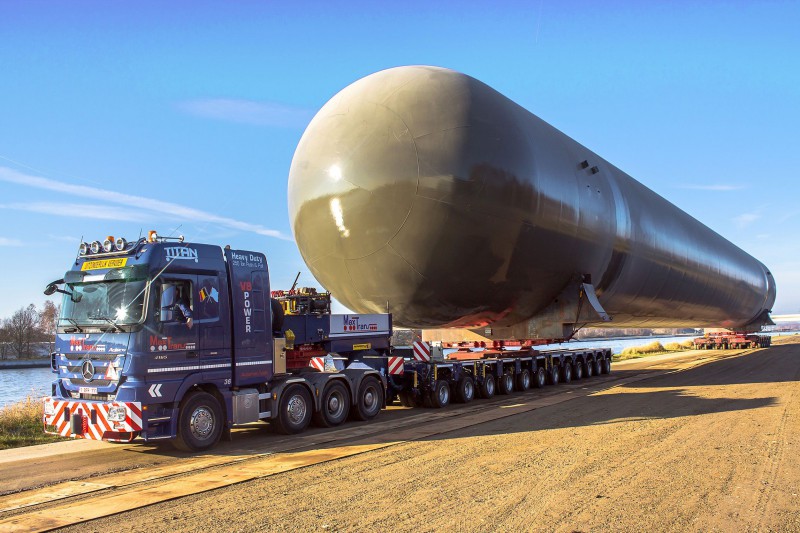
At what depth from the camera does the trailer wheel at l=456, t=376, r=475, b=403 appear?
1377 centimetres

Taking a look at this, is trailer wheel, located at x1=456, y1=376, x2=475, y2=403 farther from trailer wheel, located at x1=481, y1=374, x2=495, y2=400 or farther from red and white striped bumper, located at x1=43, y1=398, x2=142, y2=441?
red and white striped bumper, located at x1=43, y1=398, x2=142, y2=441

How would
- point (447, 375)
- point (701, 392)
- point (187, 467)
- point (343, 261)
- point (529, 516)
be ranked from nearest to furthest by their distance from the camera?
point (529, 516)
point (187, 467)
point (343, 261)
point (447, 375)
point (701, 392)

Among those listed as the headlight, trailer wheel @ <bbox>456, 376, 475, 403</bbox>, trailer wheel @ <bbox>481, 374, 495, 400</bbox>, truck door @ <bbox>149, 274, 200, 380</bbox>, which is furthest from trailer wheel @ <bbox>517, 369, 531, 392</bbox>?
the headlight

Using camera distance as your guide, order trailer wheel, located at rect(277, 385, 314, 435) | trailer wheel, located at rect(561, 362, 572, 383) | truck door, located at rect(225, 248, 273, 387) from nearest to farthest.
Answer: truck door, located at rect(225, 248, 273, 387)
trailer wheel, located at rect(277, 385, 314, 435)
trailer wheel, located at rect(561, 362, 572, 383)

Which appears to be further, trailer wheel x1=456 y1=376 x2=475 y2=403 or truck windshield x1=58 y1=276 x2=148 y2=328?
trailer wheel x1=456 y1=376 x2=475 y2=403

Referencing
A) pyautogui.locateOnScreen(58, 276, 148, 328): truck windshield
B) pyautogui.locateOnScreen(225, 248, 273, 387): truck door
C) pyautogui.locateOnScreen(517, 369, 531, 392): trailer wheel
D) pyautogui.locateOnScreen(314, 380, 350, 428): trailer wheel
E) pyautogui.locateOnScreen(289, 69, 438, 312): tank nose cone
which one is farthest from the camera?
pyautogui.locateOnScreen(517, 369, 531, 392): trailer wheel

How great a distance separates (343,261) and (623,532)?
813 cm

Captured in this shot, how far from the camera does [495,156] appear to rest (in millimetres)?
11609

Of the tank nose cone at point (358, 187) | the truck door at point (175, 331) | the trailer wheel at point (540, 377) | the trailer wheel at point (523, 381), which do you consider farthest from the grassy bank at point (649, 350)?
the truck door at point (175, 331)

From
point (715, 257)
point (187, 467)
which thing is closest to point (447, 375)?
point (187, 467)

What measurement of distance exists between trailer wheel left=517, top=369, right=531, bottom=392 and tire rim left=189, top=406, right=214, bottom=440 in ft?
30.5

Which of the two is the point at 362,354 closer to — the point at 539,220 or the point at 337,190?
the point at 337,190

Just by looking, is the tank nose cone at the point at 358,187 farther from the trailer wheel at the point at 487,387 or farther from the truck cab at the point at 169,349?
the trailer wheel at the point at 487,387

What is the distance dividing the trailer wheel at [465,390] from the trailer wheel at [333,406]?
3.45 m
